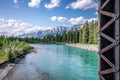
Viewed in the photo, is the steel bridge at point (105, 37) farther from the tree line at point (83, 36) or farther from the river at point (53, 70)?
the tree line at point (83, 36)

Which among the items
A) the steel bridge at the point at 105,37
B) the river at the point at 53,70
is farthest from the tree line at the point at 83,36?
the steel bridge at the point at 105,37

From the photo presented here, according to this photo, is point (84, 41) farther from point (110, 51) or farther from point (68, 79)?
point (110, 51)

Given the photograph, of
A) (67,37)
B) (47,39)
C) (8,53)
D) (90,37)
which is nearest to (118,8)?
(8,53)

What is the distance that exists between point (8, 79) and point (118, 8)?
14.9 metres

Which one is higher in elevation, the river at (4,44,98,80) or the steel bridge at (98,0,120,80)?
the steel bridge at (98,0,120,80)

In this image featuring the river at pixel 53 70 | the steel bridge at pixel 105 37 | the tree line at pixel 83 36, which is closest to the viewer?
the steel bridge at pixel 105 37

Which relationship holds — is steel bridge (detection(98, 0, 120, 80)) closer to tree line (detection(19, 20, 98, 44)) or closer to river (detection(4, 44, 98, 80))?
river (detection(4, 44, 98, 80))

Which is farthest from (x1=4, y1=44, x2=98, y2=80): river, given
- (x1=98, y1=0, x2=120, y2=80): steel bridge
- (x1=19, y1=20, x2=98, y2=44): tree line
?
(x1=19, y1=20, x2=98, y2=44): tree line

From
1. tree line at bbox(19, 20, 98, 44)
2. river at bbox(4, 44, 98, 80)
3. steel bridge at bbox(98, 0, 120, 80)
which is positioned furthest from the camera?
tree line at bbox(19, 20, 98, 44)

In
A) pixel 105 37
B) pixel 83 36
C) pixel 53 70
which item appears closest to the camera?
pixel 105 37

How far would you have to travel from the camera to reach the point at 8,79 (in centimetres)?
1731

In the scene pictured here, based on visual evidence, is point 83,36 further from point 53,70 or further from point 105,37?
point 105,37

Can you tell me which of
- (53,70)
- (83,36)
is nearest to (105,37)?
(53,70)

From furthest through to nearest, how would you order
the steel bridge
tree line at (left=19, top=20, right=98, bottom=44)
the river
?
tree line at (left=19, top=20, right=98, bottom=44)
the river
the steel bridge
